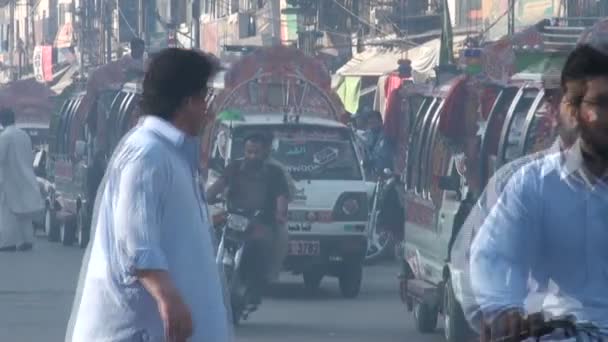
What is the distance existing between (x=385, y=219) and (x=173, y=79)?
14.8m

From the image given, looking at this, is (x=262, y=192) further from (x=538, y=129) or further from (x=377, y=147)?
(x=377, y=147)

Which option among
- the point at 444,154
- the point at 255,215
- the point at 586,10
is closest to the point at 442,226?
the point at 444,154

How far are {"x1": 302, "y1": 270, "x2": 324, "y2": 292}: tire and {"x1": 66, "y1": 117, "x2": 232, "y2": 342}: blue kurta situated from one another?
37.7 feet

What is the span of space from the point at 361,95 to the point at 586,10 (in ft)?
28.9

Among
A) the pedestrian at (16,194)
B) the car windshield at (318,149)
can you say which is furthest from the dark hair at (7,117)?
the car windshield at (318,149)

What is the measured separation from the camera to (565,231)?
4.41 meters

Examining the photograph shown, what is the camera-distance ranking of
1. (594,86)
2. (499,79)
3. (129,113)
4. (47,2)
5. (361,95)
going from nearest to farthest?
(594,86) → (499,79) → (129,113) → (361,95) → (47,2)

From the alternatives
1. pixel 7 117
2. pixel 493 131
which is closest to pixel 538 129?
pixel 493 131

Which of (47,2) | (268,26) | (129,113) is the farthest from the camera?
(47,2)

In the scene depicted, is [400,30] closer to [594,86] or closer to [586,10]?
[586,10]

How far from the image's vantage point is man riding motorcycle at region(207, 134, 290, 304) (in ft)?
46.3

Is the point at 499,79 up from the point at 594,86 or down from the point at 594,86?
down

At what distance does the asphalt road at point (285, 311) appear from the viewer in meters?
13.2

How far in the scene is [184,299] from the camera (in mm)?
5176
